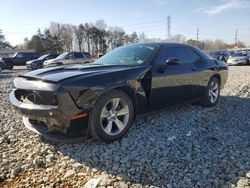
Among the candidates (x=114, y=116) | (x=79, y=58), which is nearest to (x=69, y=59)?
(x=79, y=58)

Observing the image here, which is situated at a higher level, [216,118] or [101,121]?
[101,121]

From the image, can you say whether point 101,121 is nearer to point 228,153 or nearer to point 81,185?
point 81,185

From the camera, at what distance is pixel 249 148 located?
13.0 ft

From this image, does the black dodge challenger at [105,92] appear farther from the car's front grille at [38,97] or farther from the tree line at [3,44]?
the tree line at [3,44]

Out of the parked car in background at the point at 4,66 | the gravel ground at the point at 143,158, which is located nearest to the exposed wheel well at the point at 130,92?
the gravel ground at the point at 143,158

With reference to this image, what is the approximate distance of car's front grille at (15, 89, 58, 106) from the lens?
344 cm

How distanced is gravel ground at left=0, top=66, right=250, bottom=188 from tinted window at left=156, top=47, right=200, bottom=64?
1.15 meters

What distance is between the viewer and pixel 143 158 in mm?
3518

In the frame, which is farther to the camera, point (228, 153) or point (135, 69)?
point (135, 69)

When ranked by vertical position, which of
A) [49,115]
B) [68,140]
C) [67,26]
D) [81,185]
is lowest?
[81,185]

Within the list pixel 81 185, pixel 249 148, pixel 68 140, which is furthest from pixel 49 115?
pixel 249 148

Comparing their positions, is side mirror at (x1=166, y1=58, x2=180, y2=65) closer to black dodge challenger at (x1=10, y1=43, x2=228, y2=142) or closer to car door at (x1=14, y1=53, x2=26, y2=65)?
black dodge challenger at (x1=10, y1=43, x2=228, y2=142)

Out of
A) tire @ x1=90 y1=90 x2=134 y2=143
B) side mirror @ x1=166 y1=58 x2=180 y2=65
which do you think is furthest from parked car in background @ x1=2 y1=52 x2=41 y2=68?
tire @ x1=90 y1=90 x2=134 y2=143

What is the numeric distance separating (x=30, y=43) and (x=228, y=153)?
6113 centimetres
